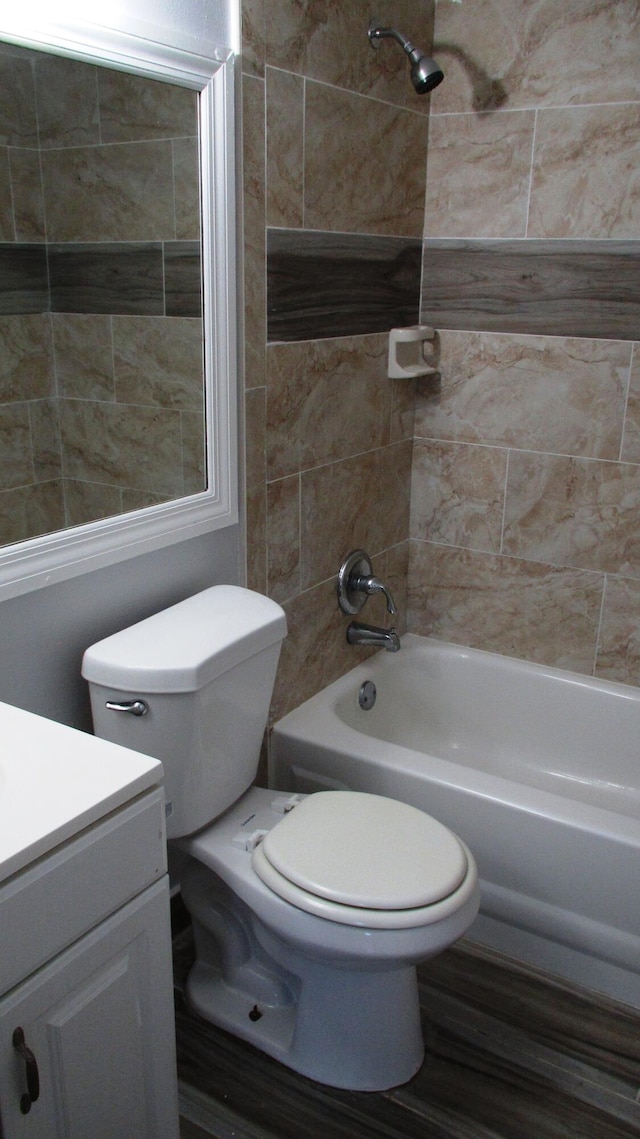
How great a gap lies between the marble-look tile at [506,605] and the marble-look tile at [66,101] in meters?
1.60

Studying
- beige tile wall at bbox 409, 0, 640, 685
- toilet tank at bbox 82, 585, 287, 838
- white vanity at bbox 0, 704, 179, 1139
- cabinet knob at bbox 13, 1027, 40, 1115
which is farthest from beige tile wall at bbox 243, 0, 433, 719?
cabinet knob at bbox 13, 1027, 40, 1115

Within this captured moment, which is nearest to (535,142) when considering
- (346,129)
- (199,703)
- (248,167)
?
(346,129)

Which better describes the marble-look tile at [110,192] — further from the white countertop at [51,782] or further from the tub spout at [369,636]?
the tub spout at [369,636]

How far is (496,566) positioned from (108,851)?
5.81 feet

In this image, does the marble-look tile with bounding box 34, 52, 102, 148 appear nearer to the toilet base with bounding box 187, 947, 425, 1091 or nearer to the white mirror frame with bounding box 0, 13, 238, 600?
the white mirror frame with bounding box 0, 13, 238, 600

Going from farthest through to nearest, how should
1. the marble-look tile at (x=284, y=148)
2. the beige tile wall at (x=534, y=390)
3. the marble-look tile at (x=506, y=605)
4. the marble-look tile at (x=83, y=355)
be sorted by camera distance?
the marble-look tile at (x=506, y=605), the beige tile wall at (x=534, y=390), the marble-look tile at (x=284, y=148), the marble-look tile at (x=83, y=355)

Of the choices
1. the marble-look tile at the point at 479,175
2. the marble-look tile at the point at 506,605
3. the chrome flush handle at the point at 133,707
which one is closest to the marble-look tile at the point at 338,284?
the marble-look tile at the point at 479,175

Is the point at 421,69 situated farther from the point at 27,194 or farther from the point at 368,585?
the point at 368,585

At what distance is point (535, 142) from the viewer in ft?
7.78

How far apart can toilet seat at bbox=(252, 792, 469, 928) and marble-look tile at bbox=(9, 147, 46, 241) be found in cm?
118

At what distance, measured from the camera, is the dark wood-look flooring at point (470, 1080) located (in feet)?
5.64

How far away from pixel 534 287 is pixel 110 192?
1.23 metres

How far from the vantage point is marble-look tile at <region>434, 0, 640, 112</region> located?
221cm

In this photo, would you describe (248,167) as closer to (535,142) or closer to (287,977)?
(535,142)
